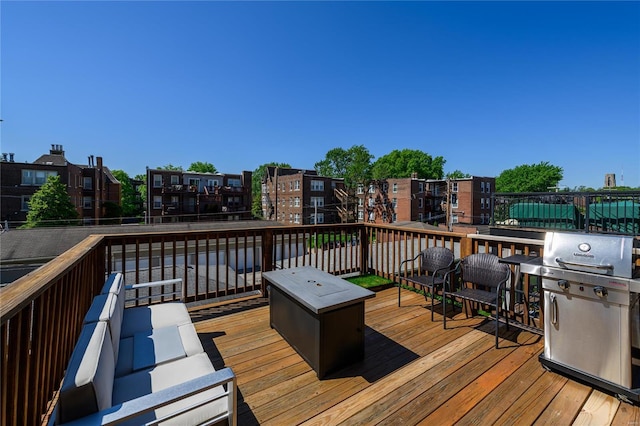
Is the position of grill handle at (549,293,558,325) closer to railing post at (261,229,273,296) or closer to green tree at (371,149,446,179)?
railing post at (261,229,273,296)

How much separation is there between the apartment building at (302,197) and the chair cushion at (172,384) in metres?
28.5

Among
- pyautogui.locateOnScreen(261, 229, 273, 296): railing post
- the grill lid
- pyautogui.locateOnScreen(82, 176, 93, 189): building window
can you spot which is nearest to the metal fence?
the grill lid

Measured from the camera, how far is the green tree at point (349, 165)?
36781mm

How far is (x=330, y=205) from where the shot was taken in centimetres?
3497

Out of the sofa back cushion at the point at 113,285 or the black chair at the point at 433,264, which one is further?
the black chair at the point at 433,264

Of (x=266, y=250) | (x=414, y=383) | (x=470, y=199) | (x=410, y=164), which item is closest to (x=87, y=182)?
(x=266, y=250)

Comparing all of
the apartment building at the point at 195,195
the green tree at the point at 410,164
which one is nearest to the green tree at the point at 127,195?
the apartment building at the point at 195,195

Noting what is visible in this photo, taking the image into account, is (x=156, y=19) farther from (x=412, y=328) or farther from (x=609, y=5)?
(x=609, y=5)

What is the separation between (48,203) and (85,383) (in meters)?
28.8

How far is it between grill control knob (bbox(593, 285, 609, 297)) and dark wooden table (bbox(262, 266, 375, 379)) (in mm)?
1802

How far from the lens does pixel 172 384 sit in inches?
61.9

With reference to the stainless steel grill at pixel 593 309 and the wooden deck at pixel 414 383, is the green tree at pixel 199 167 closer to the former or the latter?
the wooden deck at pixel 414 383

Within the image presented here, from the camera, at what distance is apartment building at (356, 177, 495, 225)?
3100cm

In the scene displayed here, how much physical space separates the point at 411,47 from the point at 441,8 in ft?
13.5
